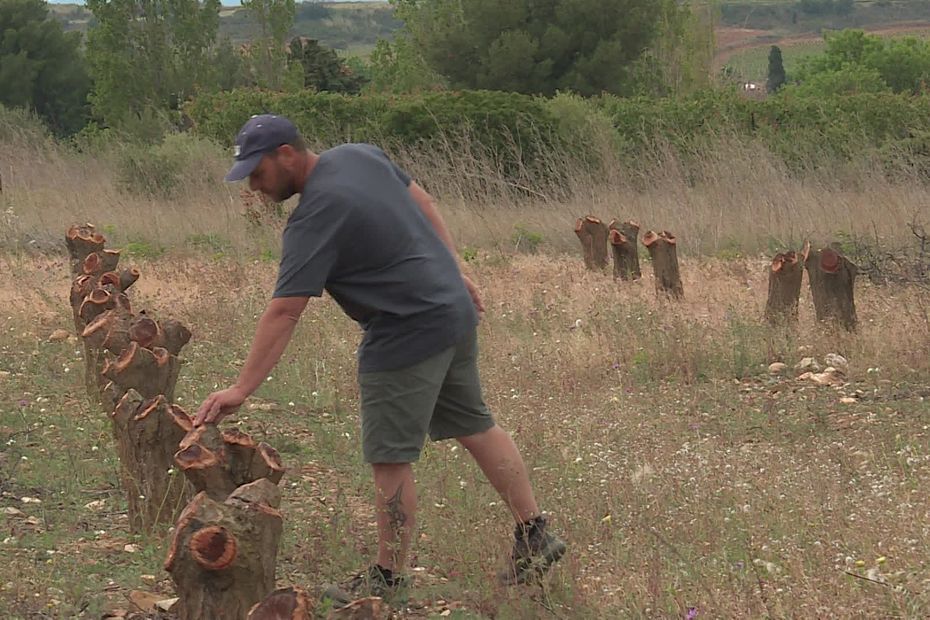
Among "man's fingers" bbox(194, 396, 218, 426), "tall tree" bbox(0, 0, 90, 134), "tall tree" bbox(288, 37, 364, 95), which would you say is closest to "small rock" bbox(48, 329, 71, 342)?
"man's fingers" bbox(194, 396, 218, 426)

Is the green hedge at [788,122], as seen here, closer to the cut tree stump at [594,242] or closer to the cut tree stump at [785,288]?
the cut tree stump at [594,242]

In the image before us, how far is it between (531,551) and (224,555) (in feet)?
4.20

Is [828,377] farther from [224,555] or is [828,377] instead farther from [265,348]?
[224,555]

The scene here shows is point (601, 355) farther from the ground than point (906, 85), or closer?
farther from the ground

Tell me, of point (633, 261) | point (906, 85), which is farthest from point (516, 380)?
point (906, 85)

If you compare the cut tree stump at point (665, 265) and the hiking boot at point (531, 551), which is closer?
the hiking boot at point (531, 551)

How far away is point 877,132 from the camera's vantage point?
1717cm

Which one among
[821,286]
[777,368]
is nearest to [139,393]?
[777,368]

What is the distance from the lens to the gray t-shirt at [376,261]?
14.4ft

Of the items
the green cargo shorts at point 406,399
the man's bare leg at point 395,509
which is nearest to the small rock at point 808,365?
the green cargo shorts at point 406,399

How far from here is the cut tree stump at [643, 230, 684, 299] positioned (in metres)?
10.6

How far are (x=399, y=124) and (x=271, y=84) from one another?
11.6 metres

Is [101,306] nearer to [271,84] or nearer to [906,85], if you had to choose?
[271,84]

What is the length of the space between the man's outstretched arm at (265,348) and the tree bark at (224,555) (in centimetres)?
42
